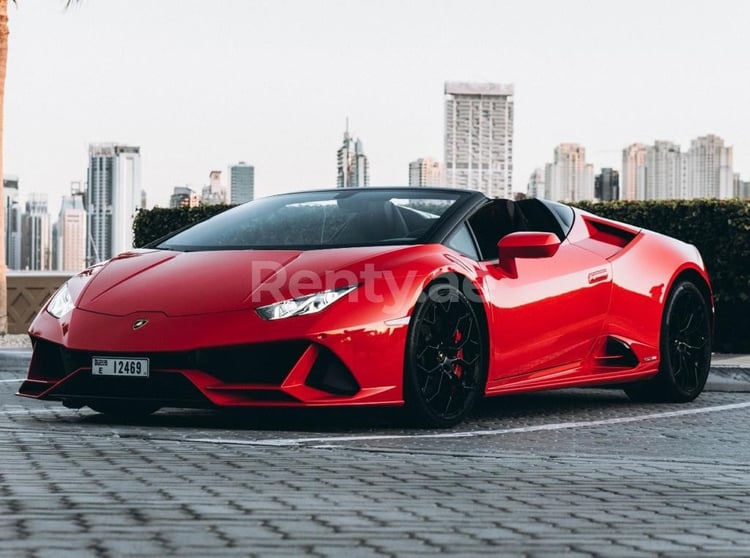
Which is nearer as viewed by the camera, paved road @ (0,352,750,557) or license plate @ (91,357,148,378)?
paved road @ (0,352,750,557)

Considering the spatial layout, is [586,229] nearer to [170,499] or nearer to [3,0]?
[170,499]

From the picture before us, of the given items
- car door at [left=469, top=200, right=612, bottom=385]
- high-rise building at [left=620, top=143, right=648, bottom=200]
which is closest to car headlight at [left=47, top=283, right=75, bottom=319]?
car door at [left=469, top=200, right=612, bottom=385]

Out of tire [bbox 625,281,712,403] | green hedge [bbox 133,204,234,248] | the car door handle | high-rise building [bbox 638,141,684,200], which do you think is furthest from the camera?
high-rise building [bbox 638,141,684,200]

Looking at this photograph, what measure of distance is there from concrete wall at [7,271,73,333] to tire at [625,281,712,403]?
43.8 feet

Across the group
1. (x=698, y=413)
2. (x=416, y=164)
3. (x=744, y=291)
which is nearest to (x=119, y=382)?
(x=698, y=413)

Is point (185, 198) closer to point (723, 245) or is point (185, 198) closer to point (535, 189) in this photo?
point (535, 189)

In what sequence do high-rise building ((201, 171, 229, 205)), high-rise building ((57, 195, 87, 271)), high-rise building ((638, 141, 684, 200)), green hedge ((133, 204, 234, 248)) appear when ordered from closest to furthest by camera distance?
1. green hedge ((133, 204, 234, 248))
2. high-rise building ((201, 171, 229, 205))
3. high-rise building ((57, 195, 87, 271))
4. high-rise building ((638, 141, 684, 200))

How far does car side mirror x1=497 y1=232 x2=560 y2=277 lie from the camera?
22.7 ft

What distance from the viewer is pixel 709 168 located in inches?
5000

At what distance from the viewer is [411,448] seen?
562 centimetres

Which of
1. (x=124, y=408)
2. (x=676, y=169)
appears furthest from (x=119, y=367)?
(x=676, y=169)

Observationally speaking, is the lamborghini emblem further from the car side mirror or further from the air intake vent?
the air intake vent

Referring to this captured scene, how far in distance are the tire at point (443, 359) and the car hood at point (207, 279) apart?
0.36 m

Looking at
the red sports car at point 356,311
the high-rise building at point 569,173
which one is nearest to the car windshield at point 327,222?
the red sports car at point 356,311
